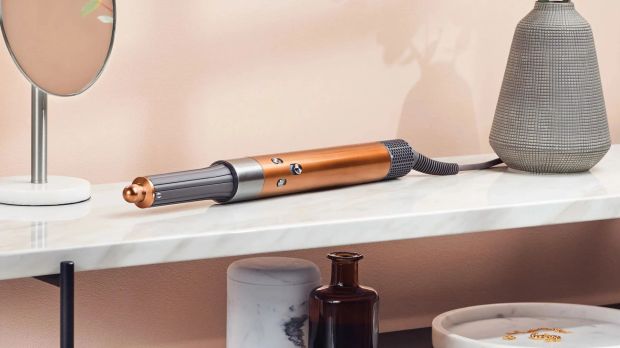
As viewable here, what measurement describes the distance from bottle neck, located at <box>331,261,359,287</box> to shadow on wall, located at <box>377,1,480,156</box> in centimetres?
33

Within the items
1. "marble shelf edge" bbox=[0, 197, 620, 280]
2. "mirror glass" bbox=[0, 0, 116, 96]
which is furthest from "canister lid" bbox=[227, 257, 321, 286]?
"mirror glass" bbox=[0, 0, 116, 96]

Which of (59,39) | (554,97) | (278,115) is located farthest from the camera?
(278,115)

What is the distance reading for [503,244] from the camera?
1.38 meters

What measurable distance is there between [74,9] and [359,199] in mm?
320

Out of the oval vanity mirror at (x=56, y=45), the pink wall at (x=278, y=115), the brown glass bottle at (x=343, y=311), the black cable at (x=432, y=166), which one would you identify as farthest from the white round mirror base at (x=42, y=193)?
the black cable at (x=432, y=166)

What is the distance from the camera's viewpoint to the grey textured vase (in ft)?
3.66

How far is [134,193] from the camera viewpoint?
2.91ft

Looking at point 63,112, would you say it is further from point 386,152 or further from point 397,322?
point 397,322

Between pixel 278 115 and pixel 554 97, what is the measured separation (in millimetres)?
320

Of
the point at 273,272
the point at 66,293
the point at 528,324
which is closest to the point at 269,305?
the point at 273,272

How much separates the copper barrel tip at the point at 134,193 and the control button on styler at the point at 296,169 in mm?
164

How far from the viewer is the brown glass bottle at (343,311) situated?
98cm

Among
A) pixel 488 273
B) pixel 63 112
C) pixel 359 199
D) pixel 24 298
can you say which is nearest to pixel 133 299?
pixel 24 298

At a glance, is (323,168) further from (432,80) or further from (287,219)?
(432,80)
